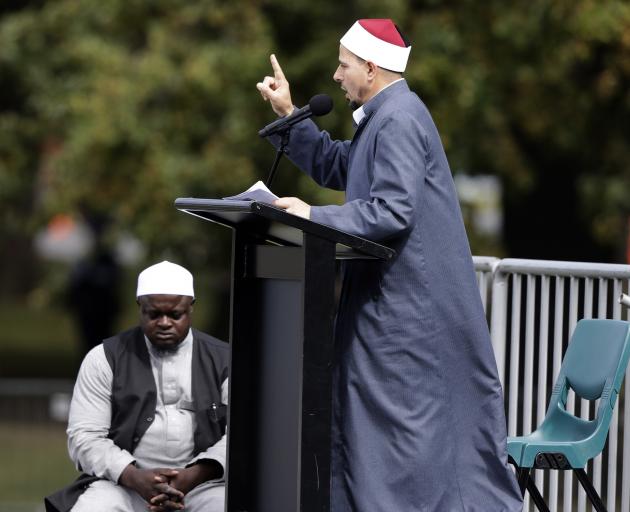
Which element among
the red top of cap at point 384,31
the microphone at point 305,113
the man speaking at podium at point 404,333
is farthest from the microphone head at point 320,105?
the red top of cap at point 384,31

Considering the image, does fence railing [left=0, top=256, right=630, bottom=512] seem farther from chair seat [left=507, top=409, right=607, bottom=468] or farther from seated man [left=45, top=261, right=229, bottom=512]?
seated man [left=45, top=261, right=229, bottom=512]

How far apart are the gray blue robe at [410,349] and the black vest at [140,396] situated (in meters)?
1.01

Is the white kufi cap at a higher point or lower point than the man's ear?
lower

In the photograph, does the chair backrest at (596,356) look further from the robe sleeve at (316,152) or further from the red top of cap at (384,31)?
the red top of cap at (384,31)

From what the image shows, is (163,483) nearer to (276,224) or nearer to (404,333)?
(404,333)

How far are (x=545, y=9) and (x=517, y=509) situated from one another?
9389 mm

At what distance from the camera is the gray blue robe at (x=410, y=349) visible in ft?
17.2

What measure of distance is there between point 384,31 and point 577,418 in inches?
72.9

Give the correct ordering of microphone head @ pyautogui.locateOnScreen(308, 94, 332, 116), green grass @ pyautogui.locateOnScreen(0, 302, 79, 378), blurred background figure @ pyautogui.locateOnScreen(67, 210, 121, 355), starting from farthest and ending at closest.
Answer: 1. green grass @ pyautogui.locateOnScreen(0, 302, 79, 378)
2. blurred background figure @ pyautogui.locateOnScreen(67, 210, 121, 355)
3. microphone head @ pyautogui.locateOnScreen(308, 94, 332, 116)

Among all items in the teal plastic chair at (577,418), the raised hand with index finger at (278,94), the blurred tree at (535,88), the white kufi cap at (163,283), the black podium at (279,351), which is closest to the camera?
the black podium at (279,351)

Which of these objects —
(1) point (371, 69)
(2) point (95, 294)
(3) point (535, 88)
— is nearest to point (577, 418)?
(1) point (371, 69)

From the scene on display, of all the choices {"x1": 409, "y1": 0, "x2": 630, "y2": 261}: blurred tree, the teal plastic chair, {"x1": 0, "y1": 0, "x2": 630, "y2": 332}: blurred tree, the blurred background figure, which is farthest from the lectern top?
the blurred background figure

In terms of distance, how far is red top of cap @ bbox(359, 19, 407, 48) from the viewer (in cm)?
548

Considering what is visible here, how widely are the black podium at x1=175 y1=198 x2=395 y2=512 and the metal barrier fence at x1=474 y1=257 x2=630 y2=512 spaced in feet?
5.35
